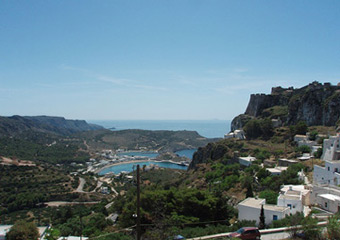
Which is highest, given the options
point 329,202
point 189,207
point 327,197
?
point 327,197

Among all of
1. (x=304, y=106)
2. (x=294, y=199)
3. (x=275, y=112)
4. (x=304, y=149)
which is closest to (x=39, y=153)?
(x=275, y=112)

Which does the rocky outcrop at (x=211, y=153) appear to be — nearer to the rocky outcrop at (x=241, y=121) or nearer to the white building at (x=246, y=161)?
the white building at (x=246, y=161)

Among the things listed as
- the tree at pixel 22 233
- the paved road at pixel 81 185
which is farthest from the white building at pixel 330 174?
the paved road at pixel 81 185

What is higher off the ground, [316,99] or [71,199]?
[316,99]

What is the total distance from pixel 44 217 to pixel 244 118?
40.5 meters

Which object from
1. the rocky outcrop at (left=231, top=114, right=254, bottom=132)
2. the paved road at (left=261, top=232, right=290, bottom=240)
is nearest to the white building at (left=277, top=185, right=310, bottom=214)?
the paved road at (left=261, top=232, right=290, bottom=240)

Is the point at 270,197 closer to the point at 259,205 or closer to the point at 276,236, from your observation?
the point at 259,205

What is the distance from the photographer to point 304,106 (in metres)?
42.4

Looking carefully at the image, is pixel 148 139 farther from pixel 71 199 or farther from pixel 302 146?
pixel 302 146

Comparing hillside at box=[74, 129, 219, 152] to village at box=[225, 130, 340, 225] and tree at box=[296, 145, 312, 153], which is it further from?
village at box=[225, 130, 340, 225]

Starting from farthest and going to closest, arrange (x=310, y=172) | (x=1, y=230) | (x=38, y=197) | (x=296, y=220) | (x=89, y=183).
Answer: (x=89, y=183) < (x=38, y=197) < (x=310, y=172) < (x=1, y=230) < (x=296, y=220)

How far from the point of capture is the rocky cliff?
3866 cm

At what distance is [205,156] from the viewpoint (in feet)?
143

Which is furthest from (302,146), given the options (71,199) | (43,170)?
(43,170)
